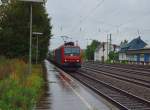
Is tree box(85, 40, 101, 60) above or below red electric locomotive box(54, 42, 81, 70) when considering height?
above

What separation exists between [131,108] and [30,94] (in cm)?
412

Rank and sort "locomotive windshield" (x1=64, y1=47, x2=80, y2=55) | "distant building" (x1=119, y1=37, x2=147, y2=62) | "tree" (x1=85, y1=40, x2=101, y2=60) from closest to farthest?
"locomotive windshield" (x1=64, y1=47, x2=80, y2=55) < "distant building" (x1=119, y1=37, x2=147, y2=62) < "tree" (x1=85, y1=40, x2=101, y2=60)

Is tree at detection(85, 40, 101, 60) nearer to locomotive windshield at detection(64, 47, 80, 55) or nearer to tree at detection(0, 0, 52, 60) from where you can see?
locomotive windshield at detection(64, 47, 80, 55)

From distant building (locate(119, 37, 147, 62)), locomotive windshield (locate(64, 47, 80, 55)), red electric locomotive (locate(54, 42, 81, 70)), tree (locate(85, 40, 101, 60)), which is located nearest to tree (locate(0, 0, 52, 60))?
red electric locomotive (locate(54, 42, 81, 70))

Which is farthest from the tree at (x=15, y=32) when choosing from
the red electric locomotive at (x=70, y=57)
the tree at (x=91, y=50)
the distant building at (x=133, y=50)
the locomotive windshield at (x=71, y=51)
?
the tree at (x=91, y=50)

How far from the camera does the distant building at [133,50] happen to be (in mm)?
105975

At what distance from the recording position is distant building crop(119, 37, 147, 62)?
348 ft

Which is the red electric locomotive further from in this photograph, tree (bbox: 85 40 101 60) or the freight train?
tree (bbox: 85 40 101 60)

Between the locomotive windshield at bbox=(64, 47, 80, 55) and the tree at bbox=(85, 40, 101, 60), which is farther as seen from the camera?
the tree at bbox=(85, 40, 101, 60)

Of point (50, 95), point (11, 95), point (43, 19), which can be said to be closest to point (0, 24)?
point (43, 19)

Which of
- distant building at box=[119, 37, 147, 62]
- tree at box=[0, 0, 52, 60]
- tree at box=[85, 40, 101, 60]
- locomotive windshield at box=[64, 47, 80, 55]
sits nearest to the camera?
tree at box=[0, 0, 52, 60]

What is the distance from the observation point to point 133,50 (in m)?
112

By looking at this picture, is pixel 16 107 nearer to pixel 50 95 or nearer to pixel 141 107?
pixel 141 107

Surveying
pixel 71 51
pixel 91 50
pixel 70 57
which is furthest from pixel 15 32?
pixel 91 50
